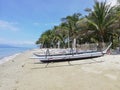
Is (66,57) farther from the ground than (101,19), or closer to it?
closer to it

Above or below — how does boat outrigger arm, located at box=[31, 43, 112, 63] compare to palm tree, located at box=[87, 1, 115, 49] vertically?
below

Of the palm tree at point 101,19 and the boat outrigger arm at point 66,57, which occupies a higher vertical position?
the palm tree at point 101,19

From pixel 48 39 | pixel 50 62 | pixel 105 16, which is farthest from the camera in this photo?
pixel 48 39

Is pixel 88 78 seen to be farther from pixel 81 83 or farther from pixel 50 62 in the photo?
pixel 50 62

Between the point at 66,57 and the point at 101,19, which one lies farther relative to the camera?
the point at 101,19

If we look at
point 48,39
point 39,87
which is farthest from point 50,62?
point 48,39

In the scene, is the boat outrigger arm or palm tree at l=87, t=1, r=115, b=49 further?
palm tree at l=87, t=1, r=115, b=49

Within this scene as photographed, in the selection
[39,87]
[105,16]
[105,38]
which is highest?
[105,16]

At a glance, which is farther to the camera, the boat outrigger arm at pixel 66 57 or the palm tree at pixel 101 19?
the palm tree at pixel 101 19

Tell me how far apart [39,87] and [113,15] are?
16.3 metres

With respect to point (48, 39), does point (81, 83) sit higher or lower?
lower

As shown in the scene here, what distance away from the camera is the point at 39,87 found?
786cm

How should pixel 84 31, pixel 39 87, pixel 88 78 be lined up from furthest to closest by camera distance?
pixel 84 31
pixel 88 78
pixel 39 87

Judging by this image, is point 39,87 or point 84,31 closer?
point 39,87
